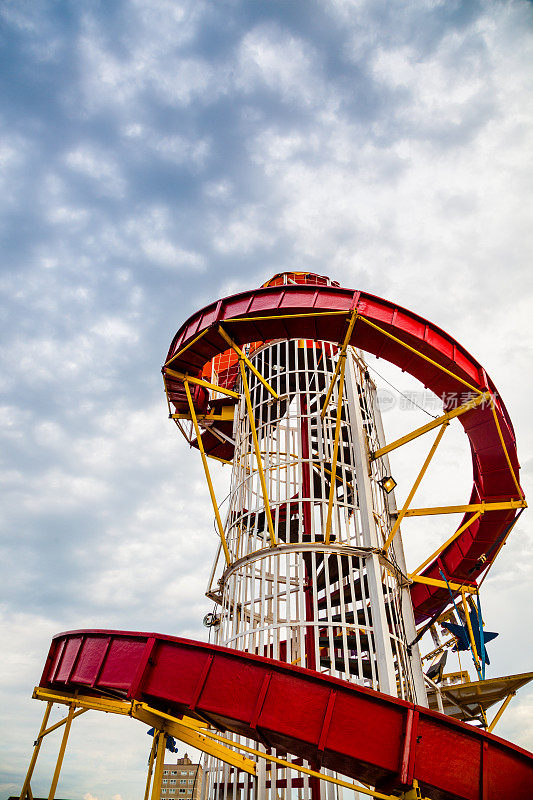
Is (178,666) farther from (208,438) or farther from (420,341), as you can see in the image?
(208,438)

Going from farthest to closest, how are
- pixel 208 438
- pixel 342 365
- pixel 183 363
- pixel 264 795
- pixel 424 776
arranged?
pixel 208 438, pixel 183 363, pixel 342 365, pixel 264 795, pixel 424 776

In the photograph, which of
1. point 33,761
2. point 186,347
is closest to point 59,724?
point 33,761

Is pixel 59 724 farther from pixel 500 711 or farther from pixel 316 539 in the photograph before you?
pixel 500 711

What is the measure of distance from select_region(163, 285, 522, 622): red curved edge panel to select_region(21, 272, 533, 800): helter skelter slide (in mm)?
63

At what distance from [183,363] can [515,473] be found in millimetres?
12723

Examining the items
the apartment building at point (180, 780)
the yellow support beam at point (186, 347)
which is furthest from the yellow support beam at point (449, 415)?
the apartment building at point (180, 780)

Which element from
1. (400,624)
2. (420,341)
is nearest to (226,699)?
(400,624)

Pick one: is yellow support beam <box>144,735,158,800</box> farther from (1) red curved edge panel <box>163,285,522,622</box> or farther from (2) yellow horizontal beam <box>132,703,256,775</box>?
(1) red curved edge panel <box>163,285,522,622</box>

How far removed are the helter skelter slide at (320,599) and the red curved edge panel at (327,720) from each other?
0.03m

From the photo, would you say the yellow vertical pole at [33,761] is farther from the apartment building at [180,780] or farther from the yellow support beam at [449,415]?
the apartment building at [180,780]

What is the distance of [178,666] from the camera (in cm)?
1188

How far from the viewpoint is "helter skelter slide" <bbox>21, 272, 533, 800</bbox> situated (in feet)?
34.6

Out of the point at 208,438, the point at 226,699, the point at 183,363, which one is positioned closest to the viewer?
the point at 226,699

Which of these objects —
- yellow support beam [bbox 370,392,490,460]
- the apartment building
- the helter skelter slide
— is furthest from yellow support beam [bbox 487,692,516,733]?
the apartment building
